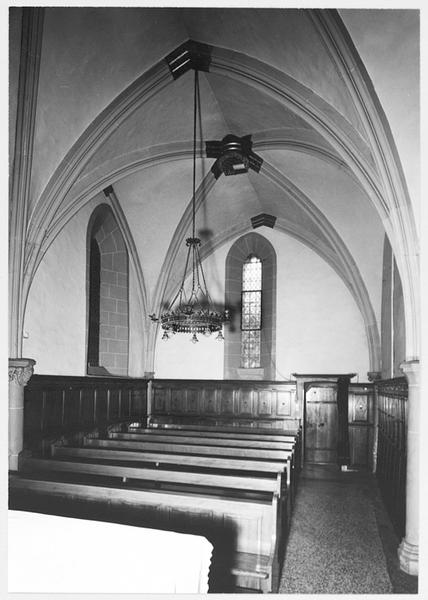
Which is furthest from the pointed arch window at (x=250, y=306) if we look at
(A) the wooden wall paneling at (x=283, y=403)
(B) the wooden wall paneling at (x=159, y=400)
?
(B) the wooden wall paneling at (x=159, y=400)

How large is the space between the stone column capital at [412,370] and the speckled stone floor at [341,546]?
2333 mm

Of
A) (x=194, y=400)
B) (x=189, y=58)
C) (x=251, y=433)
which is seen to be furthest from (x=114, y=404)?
(x=189, y=58)

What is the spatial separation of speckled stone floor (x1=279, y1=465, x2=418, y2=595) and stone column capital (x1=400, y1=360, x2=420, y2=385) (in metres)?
2.33

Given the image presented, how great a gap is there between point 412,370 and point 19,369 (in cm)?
585

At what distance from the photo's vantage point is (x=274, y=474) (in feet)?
23.6

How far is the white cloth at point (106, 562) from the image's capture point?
3.39m

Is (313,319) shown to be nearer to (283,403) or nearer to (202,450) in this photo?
(283,403)

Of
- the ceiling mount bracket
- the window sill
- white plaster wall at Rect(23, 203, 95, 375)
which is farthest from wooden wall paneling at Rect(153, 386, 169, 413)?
the ceiling mount bracket

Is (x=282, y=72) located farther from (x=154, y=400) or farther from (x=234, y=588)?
(x=154, y=400)

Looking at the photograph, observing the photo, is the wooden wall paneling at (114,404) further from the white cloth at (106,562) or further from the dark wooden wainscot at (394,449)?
the white cloth at (106,562)

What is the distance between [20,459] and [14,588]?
4.36 meters

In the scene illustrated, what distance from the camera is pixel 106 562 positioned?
3445 mm

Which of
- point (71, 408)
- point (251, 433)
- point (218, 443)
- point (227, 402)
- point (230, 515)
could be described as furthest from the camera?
point (227, 402)

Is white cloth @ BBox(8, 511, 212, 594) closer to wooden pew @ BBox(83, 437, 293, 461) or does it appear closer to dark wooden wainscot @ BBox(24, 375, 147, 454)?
wooden pew @ BBox(83, 437, 293, 461)
